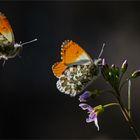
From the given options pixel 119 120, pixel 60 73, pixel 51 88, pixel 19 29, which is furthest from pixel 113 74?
pixel 19 29

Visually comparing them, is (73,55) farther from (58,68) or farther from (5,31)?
(5,31)

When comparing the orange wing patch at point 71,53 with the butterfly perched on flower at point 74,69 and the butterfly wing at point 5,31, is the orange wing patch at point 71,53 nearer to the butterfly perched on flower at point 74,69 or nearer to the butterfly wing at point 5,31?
the butterfly perched on flower at point 74,69

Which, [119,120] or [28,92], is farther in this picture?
[28,92]

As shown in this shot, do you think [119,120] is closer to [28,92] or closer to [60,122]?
[60,122]

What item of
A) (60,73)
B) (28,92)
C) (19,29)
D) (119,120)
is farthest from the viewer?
(19,29)

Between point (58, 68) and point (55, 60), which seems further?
point (55, 60)

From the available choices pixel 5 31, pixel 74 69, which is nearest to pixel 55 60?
pixel 5 31

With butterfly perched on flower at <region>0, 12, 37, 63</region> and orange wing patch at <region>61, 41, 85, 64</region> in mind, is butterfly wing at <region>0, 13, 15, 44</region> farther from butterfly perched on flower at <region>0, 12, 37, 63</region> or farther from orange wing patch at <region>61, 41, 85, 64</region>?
orange wing patch at <region>61, 41, 85, 64</region>
